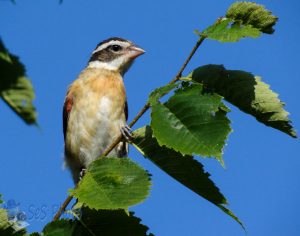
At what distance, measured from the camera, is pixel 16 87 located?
1317 millimetres

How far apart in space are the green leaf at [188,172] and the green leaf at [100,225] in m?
0.35

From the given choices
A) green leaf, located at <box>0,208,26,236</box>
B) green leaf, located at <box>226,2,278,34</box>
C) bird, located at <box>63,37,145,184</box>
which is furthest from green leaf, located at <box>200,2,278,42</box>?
bird, located at <box>63,37,145,184</box>

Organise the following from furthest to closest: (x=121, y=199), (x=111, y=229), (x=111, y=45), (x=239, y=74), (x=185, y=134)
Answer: (x=111, y=45) < (x=239, y=74) < (x=111, y=229) < (x=185, y=134) < (x=121, y=199)

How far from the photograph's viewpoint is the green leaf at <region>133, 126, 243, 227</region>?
115 inches

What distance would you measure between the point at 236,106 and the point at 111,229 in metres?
1.11

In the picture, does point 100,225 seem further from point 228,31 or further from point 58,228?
point 228,31

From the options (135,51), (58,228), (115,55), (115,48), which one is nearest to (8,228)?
(58,228)

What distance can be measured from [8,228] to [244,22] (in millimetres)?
1790

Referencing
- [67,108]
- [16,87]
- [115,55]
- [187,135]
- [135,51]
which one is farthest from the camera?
[115,55]

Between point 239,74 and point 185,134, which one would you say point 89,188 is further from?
point 239,74

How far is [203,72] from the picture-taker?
3.30m

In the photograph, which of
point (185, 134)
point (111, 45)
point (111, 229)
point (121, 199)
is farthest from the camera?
point (111, 45)

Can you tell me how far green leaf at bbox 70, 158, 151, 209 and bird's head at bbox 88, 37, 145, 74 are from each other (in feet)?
16.0

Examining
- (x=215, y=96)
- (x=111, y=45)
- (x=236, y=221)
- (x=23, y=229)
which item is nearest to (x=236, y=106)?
(x=215, y=96)
